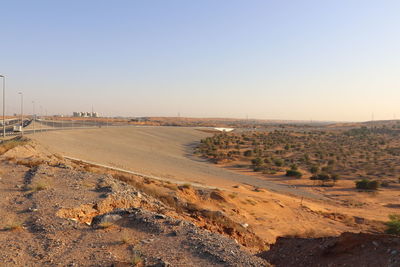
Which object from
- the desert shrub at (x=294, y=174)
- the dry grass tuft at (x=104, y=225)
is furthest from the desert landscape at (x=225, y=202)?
the desert shrub at (x=294, y=174)

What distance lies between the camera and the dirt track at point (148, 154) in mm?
30945

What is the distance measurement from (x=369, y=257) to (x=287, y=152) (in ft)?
154

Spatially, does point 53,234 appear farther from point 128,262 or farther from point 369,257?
point 369,257

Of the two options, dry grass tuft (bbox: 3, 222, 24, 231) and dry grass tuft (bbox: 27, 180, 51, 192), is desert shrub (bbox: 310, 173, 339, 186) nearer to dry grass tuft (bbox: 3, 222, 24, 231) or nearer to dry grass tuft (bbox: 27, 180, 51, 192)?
dry grass tuft (bbox: 27, 180, 51, 192)

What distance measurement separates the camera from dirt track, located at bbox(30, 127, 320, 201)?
102 ft

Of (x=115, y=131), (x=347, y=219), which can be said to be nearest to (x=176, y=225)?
(x=347, y=219)

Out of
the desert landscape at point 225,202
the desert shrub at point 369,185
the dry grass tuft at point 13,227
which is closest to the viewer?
the dry grass tuft at point 13,227

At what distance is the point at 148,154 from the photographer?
148ft

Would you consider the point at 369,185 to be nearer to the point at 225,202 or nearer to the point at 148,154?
the point at 225,202

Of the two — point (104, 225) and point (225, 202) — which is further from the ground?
point (104, 225)

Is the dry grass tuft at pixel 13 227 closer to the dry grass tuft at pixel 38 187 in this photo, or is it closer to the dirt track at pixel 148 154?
the dry grass tuft at pixel 38 187

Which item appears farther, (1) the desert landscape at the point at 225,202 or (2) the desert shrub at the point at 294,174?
(2) the desert shrub at the point at 294,174

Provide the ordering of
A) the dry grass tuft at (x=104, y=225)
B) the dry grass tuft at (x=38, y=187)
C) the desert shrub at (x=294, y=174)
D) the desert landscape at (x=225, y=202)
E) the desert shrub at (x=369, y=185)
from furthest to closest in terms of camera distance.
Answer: the desert shrub at (x=294, y=174) → the desert shrub at (x=369, y=185) → the dry grass tuft at (x=38, y=187) → the desert landscape at (x=225, y=202) → the dry grass tuft at (x=104, y=225)

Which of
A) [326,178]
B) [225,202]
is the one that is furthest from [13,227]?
[326,178]
